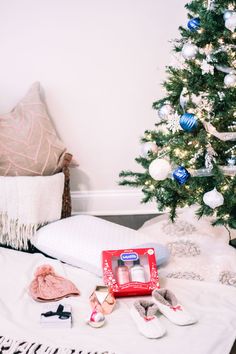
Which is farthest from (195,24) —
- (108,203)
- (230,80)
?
(108,203)

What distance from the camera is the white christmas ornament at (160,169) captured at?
182 centimetres

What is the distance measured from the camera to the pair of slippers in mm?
1632

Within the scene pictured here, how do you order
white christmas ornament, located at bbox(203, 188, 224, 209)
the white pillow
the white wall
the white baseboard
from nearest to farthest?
white christmas ornament, located at bbox(203, 188, 224, 209) → the white pillow → the white wall → the white baseboard

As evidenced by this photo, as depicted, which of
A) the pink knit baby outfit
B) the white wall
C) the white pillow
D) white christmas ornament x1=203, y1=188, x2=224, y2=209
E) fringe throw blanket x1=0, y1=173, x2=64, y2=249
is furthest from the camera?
the white wall

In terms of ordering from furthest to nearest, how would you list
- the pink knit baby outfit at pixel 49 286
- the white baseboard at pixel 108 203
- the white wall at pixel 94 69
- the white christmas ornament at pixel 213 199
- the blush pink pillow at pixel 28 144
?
the white baseboard at pixel 108 203
the white wall at pixel 94 69
the blush pink pillow at pixel 28 144
the pink knit baby outfit at pixel 49 286
the white christmas ornament at pixel 213 199

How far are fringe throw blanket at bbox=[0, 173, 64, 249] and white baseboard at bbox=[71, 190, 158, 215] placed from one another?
2.28ft

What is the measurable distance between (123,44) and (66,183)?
97cm

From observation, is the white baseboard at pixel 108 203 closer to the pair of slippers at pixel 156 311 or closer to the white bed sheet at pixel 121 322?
the white bed sheet at pixel 121 322

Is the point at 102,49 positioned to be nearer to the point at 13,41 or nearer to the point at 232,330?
the point at 13,41

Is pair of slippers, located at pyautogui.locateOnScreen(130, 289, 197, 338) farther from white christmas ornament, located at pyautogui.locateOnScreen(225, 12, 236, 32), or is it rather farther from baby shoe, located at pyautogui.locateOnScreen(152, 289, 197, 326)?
white christmas ornament, located at pyautogui.locateOnScreen(225, 12, 236, 32)

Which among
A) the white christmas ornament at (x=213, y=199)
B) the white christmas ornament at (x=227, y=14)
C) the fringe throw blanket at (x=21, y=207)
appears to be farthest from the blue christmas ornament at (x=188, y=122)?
the fringe throw blanket at (x=21, y=207)

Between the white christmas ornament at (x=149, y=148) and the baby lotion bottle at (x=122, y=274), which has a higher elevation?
the white christmas ornament at (x=149, y=148)

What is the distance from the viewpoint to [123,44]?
293 cm

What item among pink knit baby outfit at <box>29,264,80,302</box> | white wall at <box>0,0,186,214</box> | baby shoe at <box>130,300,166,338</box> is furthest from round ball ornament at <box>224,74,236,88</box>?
white wall at <box>0,0,186,214</box>
